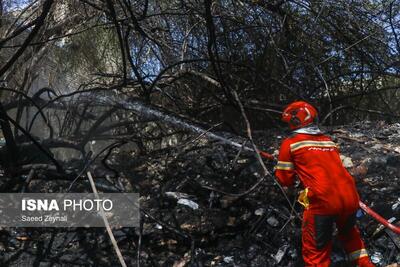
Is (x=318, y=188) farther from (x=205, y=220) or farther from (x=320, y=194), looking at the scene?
(x=205, y=220)

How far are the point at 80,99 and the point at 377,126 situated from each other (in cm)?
332

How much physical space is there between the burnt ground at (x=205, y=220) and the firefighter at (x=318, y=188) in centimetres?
29

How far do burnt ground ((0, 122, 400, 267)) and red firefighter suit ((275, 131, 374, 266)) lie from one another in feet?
0.96

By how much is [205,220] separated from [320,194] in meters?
1.05

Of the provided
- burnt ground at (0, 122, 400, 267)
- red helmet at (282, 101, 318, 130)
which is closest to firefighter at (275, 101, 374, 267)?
red helmet at (282, 101, 318, 130)

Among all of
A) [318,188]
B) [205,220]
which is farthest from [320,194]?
[205,220]

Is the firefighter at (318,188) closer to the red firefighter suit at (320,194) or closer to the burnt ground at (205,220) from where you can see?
the red firefighter suit at (320,194)

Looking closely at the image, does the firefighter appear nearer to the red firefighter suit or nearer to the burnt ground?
the red firefighter suit

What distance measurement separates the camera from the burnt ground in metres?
3.57

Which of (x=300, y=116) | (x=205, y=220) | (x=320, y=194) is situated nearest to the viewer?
(x=320, y=194)

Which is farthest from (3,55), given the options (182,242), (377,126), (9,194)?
(377,126)

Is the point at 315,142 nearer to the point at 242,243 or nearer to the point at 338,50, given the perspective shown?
the point at 242,243

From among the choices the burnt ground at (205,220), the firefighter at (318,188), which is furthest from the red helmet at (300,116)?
the burnt ground at (205,220)

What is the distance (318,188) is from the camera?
3.12m
